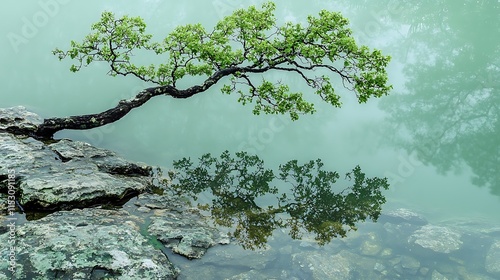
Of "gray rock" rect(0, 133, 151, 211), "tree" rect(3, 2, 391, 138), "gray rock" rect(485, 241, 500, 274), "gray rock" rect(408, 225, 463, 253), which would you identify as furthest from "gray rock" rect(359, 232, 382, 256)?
"gray rock" rect(0, 133, 151, 211)

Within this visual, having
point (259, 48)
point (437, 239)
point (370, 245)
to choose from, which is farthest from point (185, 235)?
point (437, 239)

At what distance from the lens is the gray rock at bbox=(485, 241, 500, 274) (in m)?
16.2

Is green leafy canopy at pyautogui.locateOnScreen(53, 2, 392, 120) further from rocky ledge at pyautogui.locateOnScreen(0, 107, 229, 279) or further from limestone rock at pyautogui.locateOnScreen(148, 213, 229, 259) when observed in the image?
limestone rock at pyautogui.locateOnScreen(148, 213, 229, 259)

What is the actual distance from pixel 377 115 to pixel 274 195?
2157 cm

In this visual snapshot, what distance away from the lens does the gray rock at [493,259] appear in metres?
16.2

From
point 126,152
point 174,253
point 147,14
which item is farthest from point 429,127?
point 147,14

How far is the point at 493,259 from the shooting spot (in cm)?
1691

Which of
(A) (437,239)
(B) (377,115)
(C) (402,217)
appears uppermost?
(B) (377,115)

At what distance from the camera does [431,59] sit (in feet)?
164

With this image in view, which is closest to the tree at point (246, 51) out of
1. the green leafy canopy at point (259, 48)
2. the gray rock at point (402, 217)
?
the green leafy canopy at point (259, 48)

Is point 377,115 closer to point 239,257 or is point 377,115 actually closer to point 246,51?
point 246,51

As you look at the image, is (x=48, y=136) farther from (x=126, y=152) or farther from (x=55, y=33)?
(x=55, y=33)

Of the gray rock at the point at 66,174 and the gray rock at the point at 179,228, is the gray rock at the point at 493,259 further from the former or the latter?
the gray rock at the point at 66,174

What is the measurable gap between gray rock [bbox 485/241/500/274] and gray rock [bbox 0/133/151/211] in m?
15.3
